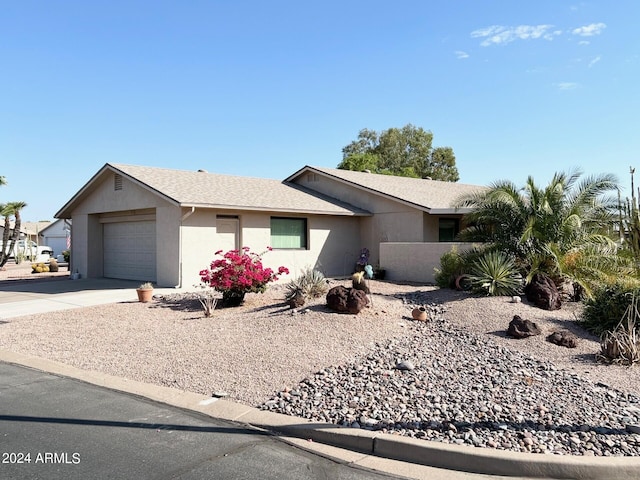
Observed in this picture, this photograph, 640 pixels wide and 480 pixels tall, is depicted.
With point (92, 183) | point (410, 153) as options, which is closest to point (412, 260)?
point (92, 183)

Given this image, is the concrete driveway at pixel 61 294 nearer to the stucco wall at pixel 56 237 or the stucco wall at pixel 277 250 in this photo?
the stucco wall at pixel 277 250

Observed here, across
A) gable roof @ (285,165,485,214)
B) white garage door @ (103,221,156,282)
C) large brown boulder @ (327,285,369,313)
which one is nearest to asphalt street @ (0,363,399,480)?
large brown boulder @ (327,285,369,313)

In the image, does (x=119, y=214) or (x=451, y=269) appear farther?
(x=119, y=214)

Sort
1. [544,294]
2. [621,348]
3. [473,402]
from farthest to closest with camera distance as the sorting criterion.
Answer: [544,294], [621,348], [473,402]

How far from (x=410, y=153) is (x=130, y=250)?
134 ft

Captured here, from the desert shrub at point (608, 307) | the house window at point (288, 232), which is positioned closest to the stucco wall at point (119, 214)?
the house window at point (288, 232)

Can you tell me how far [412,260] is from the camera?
57.9 ft

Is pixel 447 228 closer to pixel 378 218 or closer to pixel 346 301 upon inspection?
pixel 378 218

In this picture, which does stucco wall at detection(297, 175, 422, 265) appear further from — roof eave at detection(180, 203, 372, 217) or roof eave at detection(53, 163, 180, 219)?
roof eave at detection(53, 163, 180, 219)

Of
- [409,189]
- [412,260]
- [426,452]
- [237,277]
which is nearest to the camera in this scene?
[426,452]

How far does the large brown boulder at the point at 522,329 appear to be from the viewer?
347 inches

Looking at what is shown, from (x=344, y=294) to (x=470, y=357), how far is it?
3174mm

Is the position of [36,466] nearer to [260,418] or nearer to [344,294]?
[260,418]

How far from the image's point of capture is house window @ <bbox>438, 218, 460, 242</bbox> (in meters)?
21.4
